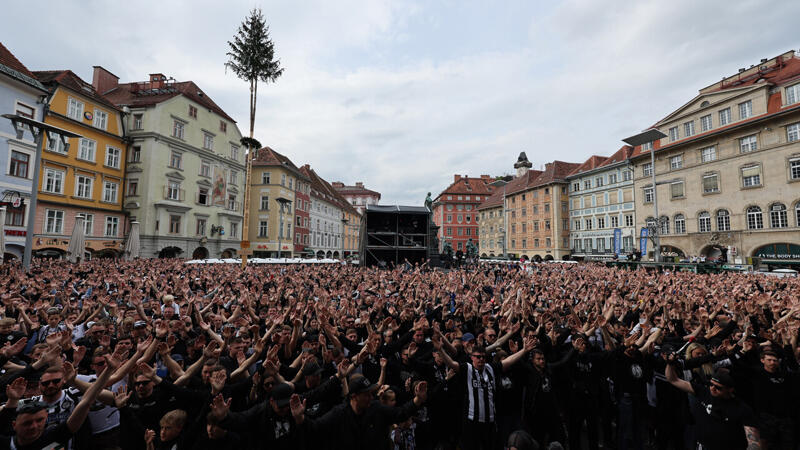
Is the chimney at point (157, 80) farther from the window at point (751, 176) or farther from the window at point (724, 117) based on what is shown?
the window at point (751, 176)

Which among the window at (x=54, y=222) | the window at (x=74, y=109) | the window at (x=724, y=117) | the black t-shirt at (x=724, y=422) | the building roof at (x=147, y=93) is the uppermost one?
the building roof at (x=147, y=93)

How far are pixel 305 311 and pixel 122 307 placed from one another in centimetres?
423

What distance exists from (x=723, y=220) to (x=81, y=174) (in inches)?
2124

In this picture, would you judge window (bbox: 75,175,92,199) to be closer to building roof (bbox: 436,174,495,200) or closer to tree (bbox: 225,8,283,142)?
tree (bbox: 225,8,283,142)

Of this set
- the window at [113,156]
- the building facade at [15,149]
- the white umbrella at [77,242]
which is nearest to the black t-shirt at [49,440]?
the white umbrella at [77,242]

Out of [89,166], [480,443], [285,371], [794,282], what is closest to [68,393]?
[285,371]

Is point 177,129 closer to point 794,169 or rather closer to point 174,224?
point 174,224

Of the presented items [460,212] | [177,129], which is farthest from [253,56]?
[460,212]

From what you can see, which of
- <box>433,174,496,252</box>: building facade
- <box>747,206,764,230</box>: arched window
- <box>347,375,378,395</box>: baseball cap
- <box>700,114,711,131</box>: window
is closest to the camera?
<box>347,375,378,395</box>: baseball cap

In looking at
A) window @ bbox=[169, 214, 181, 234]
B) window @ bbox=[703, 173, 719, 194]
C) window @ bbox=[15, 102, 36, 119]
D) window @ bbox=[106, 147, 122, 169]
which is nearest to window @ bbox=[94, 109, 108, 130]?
window @ bbox=[106, 147, 122, 169]

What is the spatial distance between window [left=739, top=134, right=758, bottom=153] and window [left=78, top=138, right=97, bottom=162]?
5429cm

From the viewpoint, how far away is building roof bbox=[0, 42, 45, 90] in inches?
847

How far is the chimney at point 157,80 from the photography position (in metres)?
35.5

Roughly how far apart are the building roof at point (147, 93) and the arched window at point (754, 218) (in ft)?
168
